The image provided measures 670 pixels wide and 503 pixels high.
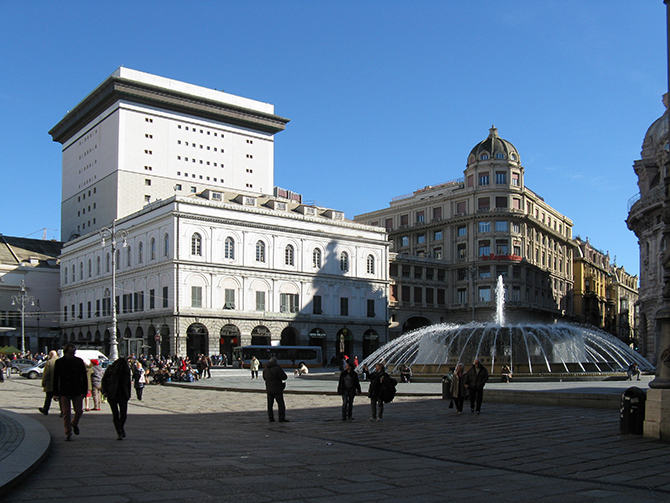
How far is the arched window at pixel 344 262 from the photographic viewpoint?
71.4m

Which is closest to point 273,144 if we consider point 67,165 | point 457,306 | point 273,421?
point 67,165

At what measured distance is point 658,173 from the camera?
61.8 metres

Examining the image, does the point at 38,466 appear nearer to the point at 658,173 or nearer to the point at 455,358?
the point at 455,358

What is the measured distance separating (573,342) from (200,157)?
2629 inches

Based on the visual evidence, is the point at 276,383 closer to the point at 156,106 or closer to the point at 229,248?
the point at 229,248

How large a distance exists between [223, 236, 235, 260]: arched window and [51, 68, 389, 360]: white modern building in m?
0.13

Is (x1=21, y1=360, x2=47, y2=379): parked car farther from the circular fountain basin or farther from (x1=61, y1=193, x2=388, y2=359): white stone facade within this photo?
the circular fountain basin

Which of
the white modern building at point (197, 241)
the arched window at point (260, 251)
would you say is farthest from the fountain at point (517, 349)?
the arched window at point (260, 251)

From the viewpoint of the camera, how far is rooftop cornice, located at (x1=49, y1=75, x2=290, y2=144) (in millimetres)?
84875

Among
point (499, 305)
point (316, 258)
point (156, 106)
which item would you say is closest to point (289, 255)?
point (316, 258)

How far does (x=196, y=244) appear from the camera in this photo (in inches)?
2402

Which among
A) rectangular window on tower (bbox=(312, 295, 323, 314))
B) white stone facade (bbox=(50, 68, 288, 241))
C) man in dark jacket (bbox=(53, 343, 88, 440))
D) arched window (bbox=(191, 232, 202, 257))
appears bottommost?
man in dark jacket (bbox=(53, 343, 88, 440))

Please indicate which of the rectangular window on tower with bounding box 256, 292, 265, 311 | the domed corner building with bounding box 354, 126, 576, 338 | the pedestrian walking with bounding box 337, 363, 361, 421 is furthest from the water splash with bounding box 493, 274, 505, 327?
the rectangular window on tower with bounding box 256, 292, 265, 311

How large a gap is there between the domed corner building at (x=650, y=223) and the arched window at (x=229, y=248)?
3667cm
